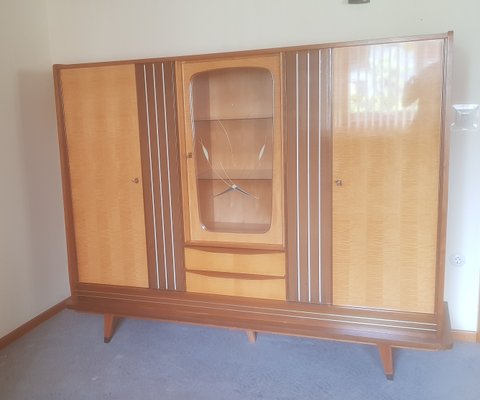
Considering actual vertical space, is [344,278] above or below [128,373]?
above

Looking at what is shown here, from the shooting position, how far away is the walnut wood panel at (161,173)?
215 cm

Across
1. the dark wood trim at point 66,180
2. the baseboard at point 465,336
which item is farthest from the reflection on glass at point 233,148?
the baseboard at point 465,336

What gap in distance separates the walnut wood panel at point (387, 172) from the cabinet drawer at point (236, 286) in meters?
0.33

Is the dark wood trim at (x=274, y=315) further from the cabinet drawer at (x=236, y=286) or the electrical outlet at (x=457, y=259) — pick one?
the electrical outlet at (x=457, y=259)

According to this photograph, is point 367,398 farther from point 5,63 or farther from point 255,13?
point 5,63

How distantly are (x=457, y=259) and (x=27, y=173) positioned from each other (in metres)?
2.66

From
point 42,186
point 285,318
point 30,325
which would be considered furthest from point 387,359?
→ point 42,186

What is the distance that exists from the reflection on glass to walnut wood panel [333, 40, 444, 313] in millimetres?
413

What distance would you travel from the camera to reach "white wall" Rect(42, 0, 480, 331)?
7.22 ft

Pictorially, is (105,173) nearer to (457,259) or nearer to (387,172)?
(387,172)

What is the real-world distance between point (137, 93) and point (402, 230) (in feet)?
4.90

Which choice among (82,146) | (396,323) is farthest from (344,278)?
(82,146)

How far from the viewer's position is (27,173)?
2.63 metres

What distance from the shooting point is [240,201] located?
2.37 meters
